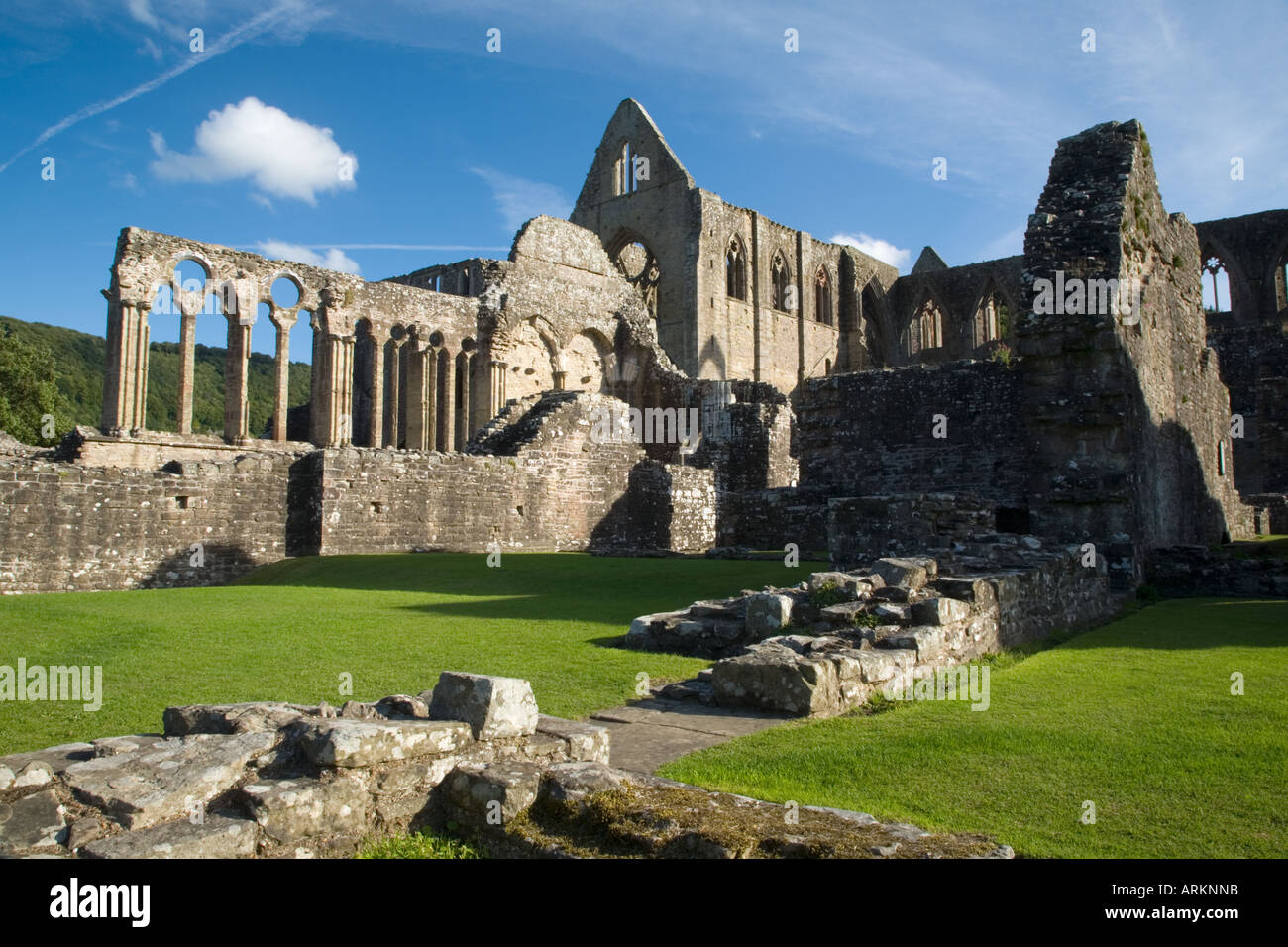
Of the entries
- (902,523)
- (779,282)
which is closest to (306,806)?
(902,523)

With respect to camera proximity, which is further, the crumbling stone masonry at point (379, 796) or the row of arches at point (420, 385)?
the row of arches at point (420, 385)

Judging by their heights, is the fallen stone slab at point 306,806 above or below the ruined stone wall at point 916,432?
below

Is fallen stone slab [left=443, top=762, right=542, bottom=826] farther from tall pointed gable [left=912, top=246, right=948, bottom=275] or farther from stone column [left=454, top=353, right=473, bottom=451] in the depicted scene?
tall pointed gable [left=912, top=246, right=948, bottom=275]

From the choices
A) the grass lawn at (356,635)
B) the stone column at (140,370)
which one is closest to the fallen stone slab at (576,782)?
the grass lawn at (356,635)

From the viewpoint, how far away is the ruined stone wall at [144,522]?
13.9 m

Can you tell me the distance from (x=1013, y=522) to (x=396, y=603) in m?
8.30

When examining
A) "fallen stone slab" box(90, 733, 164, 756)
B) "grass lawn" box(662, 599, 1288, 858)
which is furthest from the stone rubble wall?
"grass lawn" box(662, 599, 1288, 858)

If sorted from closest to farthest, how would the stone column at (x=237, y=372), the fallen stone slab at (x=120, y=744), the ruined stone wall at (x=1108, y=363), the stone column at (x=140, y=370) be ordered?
the fallen stone slab at (x=120, y=744) → the ruined stone wall at (x=1108, y=363) → the stone column at (x=140, y=370) → the stone column at (x=237, y=372)

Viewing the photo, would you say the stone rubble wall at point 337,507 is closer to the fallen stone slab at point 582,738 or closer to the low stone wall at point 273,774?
the low stone wall at point 273,774

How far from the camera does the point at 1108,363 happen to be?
1267cm

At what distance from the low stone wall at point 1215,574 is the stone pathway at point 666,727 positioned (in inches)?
375

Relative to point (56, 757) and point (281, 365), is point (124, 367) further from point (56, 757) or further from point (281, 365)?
point (56, 757)

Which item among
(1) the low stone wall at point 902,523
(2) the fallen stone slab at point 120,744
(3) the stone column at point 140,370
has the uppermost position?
(3) the stone column at point 140,370

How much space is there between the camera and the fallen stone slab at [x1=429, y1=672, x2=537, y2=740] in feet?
13.9
